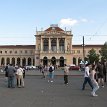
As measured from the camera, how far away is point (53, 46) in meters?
153

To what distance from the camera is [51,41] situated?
15388cm

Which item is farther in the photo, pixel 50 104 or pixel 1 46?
pixel 1 46

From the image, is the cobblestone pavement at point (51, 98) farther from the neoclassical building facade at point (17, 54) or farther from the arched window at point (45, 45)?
the neoclassical building facade at point (17, 54)

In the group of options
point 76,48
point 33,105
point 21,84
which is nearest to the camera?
point 33,105

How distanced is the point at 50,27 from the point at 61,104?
462 feet

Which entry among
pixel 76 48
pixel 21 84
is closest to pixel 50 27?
pixel 76 48

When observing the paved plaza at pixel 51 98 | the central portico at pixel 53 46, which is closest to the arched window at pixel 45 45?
the central portico at pixel 53 46

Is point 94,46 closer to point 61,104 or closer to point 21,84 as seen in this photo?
point 21,84

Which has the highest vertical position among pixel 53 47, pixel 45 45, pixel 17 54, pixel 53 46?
pixel 45 45

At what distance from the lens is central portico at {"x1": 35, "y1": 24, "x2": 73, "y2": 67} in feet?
492

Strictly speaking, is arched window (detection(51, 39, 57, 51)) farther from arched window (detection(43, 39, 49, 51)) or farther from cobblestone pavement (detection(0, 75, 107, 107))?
cobblestone pavement (detection(0, 75, 107, 107))

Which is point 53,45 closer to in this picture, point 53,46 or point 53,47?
point 53,46

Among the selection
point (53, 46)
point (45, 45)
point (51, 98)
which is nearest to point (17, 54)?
point (45, 45)

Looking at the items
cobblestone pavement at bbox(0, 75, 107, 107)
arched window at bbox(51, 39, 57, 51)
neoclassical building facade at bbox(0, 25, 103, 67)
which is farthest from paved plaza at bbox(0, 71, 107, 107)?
arched window at bbox(51, 39, 57, 51)
